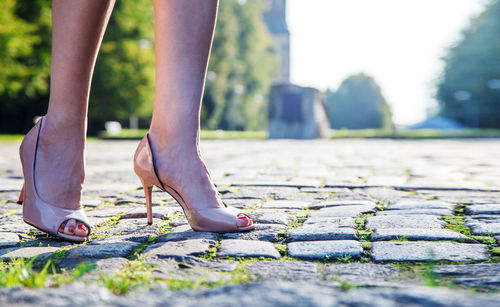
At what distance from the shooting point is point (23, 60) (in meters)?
23.0

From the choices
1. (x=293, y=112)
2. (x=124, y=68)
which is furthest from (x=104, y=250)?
(x=124, y=68)

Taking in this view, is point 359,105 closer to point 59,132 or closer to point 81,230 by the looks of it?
point 59,132

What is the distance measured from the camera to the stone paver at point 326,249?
173 centimetres

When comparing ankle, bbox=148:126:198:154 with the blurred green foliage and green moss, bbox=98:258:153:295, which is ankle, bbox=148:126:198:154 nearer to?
green moss, bbox=98:258:153:295

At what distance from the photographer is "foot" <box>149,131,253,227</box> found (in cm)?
213

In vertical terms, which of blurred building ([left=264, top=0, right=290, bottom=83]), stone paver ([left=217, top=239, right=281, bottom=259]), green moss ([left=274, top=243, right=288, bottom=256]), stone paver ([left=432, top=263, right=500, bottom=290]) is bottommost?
green moss ([left=274, top=243, right=288, bottom=256])

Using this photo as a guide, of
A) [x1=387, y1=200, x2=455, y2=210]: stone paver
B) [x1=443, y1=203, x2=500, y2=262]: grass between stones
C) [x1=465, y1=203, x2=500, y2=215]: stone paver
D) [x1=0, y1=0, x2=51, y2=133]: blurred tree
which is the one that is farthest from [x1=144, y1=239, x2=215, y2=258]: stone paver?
[x1=0, y1=0, x2=51, y2=133]: blurred tree

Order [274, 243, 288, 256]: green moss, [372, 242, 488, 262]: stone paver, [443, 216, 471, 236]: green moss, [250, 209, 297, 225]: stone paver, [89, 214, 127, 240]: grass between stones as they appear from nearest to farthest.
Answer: [372, 242, 488, 262]: stone paver
[274, 243, 288, 256]: green moss
[89, 214, 127, 240]: grass between stones
[443, 216, 471, 236]: green moss
[250, 209, 297, 225]: stone paver

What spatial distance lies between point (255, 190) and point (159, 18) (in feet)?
5.68

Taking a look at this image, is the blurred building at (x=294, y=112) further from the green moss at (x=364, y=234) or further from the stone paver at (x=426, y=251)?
the stone paver at (x=426, y=251)

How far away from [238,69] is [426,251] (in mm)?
38938

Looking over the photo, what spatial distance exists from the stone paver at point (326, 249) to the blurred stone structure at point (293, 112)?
1965 centimetres

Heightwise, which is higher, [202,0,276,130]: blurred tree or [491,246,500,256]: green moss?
[202,0,276,130]: blurred tree

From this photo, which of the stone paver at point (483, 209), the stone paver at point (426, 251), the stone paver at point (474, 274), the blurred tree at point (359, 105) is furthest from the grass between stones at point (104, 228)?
the blurred tree at point (359, 105)
